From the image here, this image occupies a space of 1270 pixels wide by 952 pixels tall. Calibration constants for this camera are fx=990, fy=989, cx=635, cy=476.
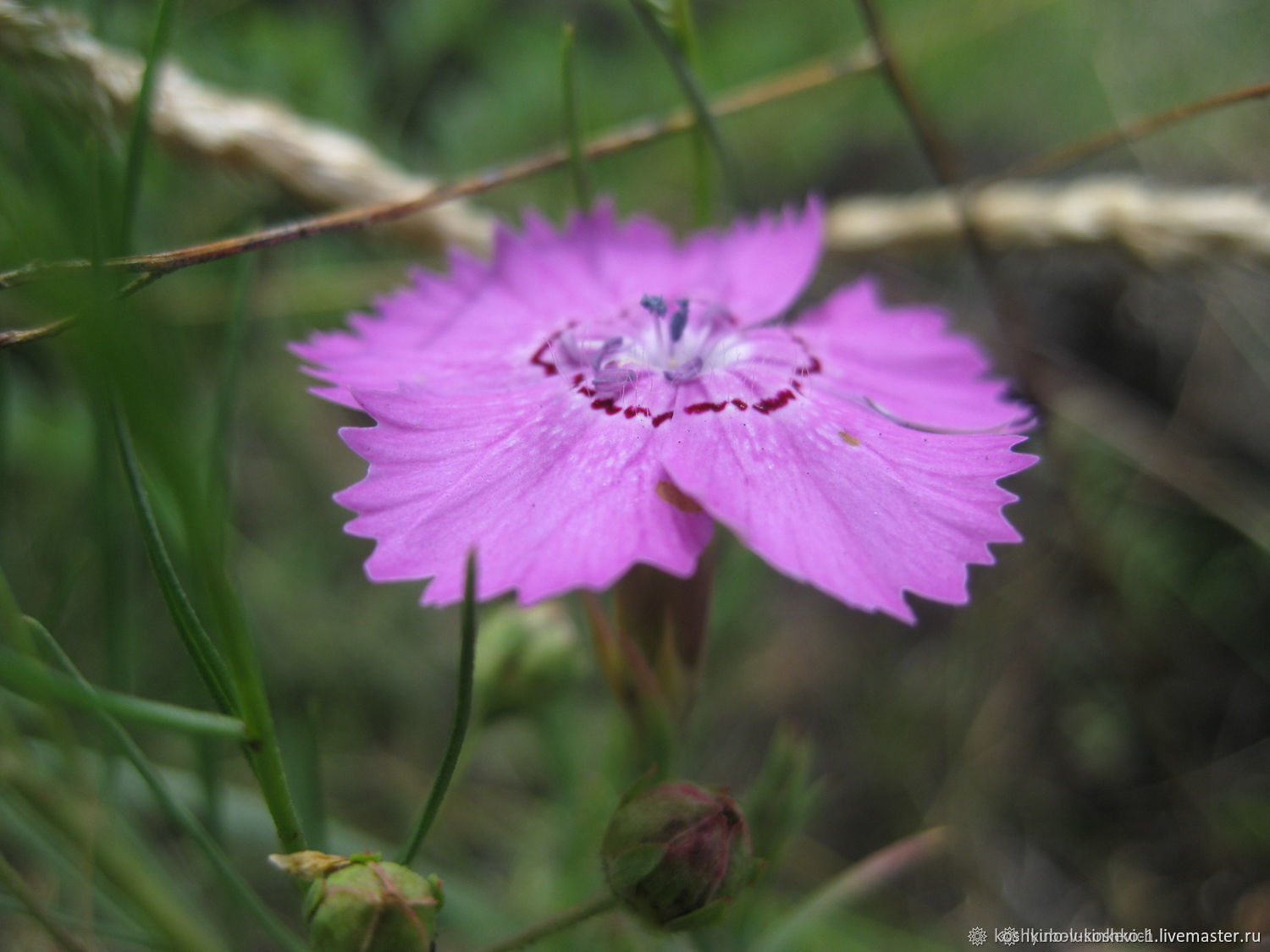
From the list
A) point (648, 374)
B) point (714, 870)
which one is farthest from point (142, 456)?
point (714, 870)

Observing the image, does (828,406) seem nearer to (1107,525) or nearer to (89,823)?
(89,823)

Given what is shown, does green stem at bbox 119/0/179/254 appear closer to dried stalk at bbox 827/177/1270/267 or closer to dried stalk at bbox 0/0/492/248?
dried stalk at bbox 0/0/492/248

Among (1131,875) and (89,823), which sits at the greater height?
(89,823)

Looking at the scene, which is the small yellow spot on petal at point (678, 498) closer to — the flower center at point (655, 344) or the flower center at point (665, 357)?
the flower center at point (665, 357)

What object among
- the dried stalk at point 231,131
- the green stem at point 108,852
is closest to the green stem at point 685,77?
the dried stalk at point 231,131

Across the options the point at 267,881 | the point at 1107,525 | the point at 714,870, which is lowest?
the point at 267,881
